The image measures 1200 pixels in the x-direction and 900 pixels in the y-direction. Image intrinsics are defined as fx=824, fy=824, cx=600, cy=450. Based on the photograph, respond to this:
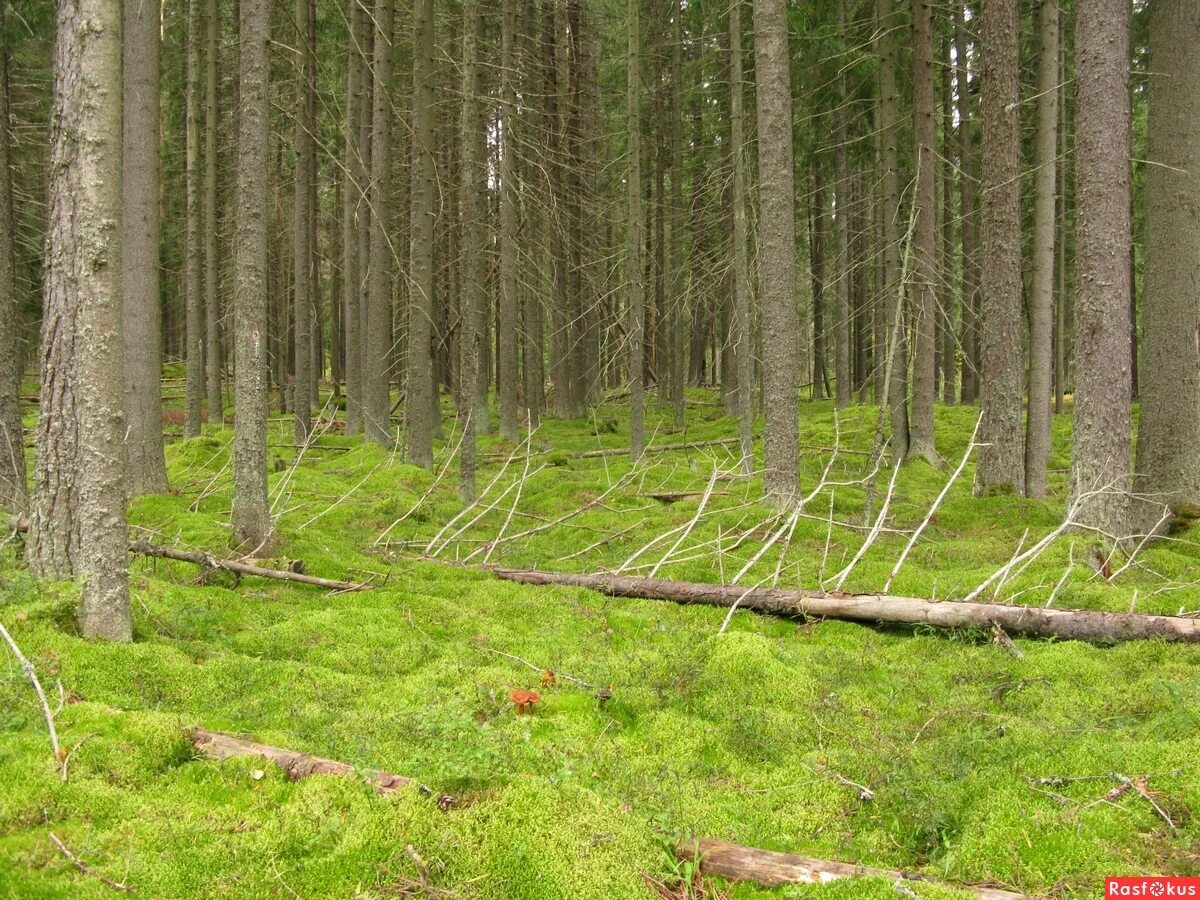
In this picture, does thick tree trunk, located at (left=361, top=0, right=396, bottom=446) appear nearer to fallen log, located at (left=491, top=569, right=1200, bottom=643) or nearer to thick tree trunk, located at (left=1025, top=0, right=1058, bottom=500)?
fallen log, located at (left=491, top=569, right=1200, bottom=643)

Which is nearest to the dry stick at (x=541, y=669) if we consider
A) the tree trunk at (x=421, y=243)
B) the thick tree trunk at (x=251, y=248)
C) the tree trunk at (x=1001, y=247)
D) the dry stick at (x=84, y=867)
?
the dry stick at (x=84, y=867)

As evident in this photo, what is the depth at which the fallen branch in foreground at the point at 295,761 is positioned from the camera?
3371mm

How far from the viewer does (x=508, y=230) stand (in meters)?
15.2

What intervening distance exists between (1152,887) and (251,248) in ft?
25.6

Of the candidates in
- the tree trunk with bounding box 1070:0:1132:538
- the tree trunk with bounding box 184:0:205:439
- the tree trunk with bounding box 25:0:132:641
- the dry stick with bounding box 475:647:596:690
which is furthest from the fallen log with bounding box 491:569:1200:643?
the tree trunk with bounding box 184:0:205:439

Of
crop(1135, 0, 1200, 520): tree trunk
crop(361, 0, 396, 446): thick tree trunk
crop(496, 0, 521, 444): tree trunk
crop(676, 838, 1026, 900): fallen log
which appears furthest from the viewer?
crop(361, 0, 396, 446): thick tree trunk

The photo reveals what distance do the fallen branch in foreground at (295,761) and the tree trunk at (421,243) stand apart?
30.1 ft

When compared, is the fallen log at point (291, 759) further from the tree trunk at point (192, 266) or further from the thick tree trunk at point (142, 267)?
the tree trunk at point (192, 266)

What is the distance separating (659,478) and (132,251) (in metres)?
8.23

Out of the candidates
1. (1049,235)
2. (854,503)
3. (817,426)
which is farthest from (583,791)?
(817,426)

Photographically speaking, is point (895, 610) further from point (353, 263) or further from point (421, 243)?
point (353, 263)

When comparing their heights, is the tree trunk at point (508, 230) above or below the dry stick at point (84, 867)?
above

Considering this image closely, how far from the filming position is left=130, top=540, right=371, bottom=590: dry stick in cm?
699

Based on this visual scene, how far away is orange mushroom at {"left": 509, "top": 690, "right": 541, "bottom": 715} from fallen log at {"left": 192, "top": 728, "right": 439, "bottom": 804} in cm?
128
